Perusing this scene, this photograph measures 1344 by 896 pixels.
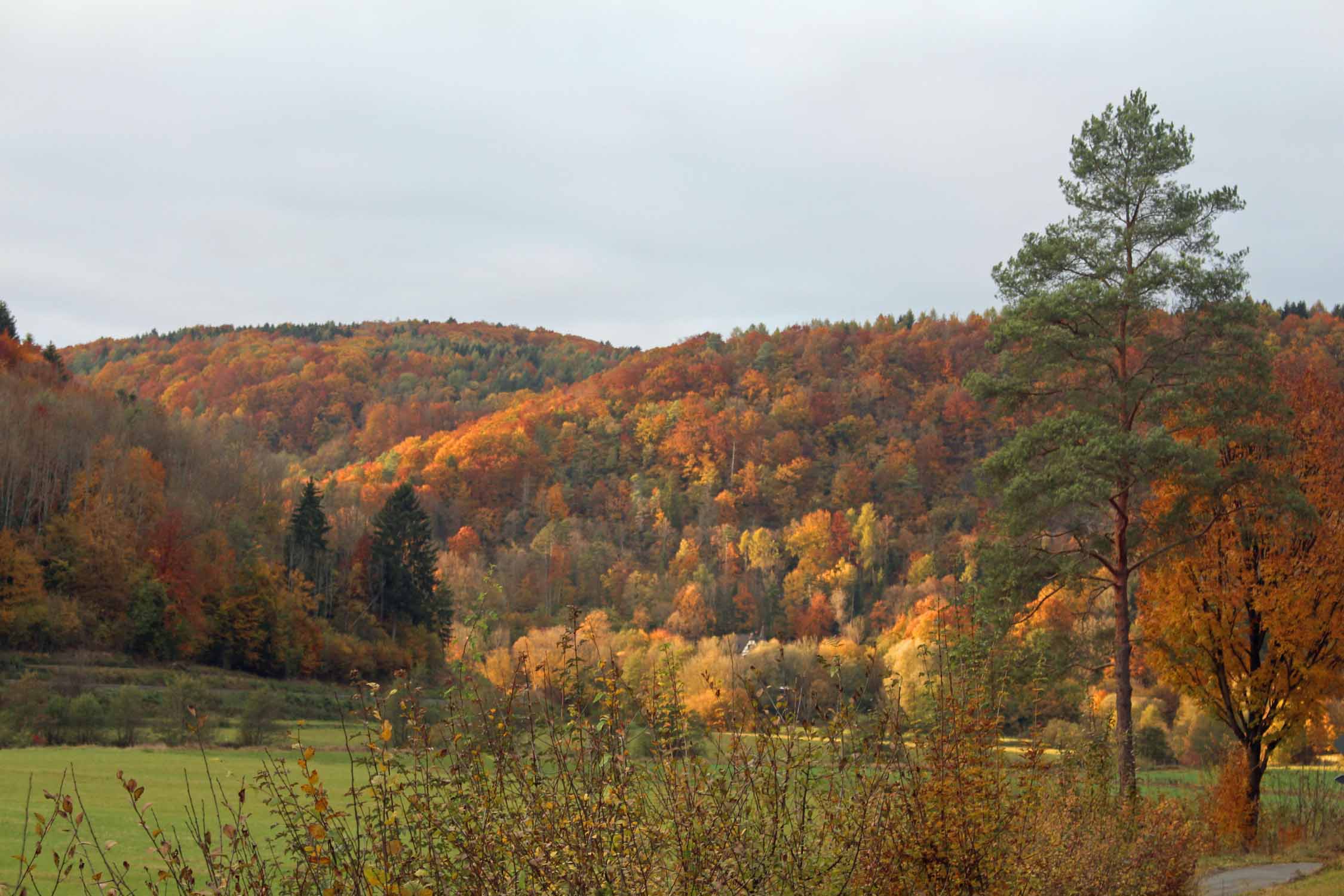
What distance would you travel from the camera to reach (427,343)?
6614 inches

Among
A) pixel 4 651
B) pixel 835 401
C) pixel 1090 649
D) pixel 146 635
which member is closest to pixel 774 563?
pixel 835 401

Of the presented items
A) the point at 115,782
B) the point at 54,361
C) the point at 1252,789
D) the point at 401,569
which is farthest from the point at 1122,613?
the point at 54,361

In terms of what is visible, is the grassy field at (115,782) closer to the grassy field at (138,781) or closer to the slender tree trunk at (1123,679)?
the grassy field at (138,781)

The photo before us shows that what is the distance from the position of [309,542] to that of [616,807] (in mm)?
69789

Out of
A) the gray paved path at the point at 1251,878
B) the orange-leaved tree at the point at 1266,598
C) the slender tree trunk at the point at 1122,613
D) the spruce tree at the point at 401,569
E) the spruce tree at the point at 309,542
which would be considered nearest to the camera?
the gray paved path at the point at 1251,878

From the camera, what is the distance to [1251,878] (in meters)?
13.6

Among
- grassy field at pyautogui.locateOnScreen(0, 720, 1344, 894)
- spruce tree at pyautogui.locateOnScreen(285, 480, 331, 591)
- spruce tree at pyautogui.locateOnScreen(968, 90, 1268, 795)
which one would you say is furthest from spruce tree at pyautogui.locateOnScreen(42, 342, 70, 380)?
spruce tree at pyautogui.locateOnScreen(968, 90, 1268, 795)

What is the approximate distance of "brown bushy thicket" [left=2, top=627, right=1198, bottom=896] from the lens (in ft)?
13.7

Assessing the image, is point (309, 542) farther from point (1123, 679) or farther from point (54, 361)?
point (1123, 679)

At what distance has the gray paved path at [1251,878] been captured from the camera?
12.6 metres

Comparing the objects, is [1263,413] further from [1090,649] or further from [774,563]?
[774,563]

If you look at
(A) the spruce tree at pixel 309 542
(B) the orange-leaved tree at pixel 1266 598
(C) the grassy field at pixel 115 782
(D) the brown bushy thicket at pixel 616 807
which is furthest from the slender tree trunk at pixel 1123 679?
(A) the spruce tree at pixel 309 542

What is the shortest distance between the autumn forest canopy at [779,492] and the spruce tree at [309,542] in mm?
252

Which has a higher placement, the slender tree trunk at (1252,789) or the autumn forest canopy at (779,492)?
the autumn forest canopy at (779,492)
